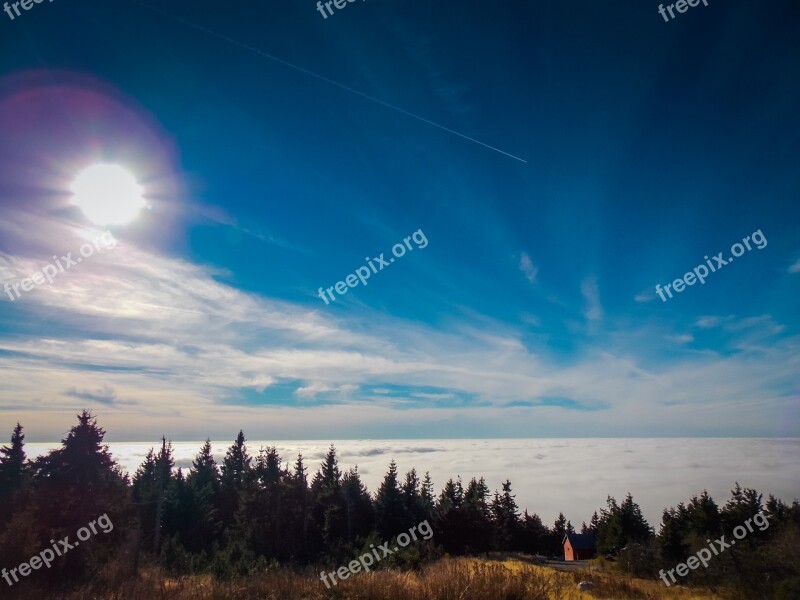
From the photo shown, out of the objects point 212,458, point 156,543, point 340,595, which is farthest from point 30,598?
point 212,458

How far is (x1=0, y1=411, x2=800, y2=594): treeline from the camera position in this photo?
521 inches

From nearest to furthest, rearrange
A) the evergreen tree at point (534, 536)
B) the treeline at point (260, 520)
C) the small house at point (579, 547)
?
the treeline at point (260, 520)
the small house at point (579, 547)
the evergreen tree at point (534, 536)

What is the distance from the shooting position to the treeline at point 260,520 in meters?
13.2

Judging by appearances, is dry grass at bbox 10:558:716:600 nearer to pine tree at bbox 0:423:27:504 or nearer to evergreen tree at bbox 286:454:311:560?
evergreen tree at bbox 286:454:311:560

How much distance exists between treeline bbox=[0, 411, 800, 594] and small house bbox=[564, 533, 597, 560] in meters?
4.08

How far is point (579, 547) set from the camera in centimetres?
6362

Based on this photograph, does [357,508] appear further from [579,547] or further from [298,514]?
[579,547]

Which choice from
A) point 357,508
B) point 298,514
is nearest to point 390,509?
point 357,508

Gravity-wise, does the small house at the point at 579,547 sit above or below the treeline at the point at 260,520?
below

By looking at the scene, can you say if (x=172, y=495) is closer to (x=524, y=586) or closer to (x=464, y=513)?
(x=464, y=513)

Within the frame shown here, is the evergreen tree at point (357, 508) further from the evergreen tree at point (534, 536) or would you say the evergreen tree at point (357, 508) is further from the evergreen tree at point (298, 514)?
the evergreen tree at point (534, 536)

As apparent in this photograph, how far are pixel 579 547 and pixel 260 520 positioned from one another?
49.6 meters

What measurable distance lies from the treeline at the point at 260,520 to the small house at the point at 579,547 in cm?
408

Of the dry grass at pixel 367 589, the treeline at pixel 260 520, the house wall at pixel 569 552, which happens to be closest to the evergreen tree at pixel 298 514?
the treeline at pixel 260 520
